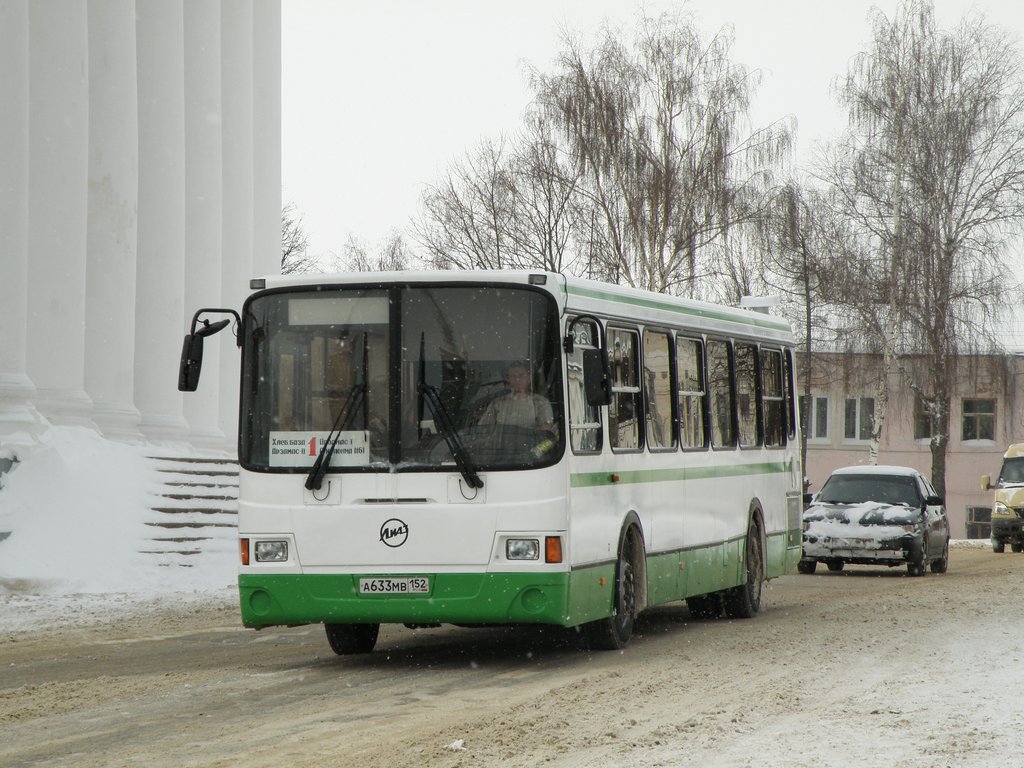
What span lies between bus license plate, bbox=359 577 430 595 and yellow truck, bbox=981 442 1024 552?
1095 inches

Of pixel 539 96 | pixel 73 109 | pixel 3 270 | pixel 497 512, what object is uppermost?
pixel 539 96

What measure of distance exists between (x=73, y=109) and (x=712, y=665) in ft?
60.5

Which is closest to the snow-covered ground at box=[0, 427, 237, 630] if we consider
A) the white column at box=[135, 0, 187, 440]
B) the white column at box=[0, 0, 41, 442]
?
the white column at box=[0, 0, 41, 442]

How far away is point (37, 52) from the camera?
27109 millimetres

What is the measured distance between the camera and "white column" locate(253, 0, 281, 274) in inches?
1484

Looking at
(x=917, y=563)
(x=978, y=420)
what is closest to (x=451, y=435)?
(x=917, y=563)

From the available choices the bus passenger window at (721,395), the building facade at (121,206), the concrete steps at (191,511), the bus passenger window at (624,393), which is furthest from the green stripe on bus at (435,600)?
the building facade at (121,206)

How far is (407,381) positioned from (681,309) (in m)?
3.73

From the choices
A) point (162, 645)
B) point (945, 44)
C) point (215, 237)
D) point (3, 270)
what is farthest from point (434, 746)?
point (945, 44)

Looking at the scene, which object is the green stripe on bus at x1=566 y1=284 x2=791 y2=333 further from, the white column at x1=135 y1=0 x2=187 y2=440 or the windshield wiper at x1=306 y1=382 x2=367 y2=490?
the white column at x1=135 y1=0 x2=187 y2=440

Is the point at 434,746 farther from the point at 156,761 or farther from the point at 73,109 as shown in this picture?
the point at 73,109

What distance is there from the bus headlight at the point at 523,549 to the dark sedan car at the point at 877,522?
15.1m

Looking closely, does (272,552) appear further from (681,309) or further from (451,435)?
(681,309)

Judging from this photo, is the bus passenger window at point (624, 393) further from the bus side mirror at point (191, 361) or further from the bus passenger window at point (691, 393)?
the bus side mirror at point (191, 361)
